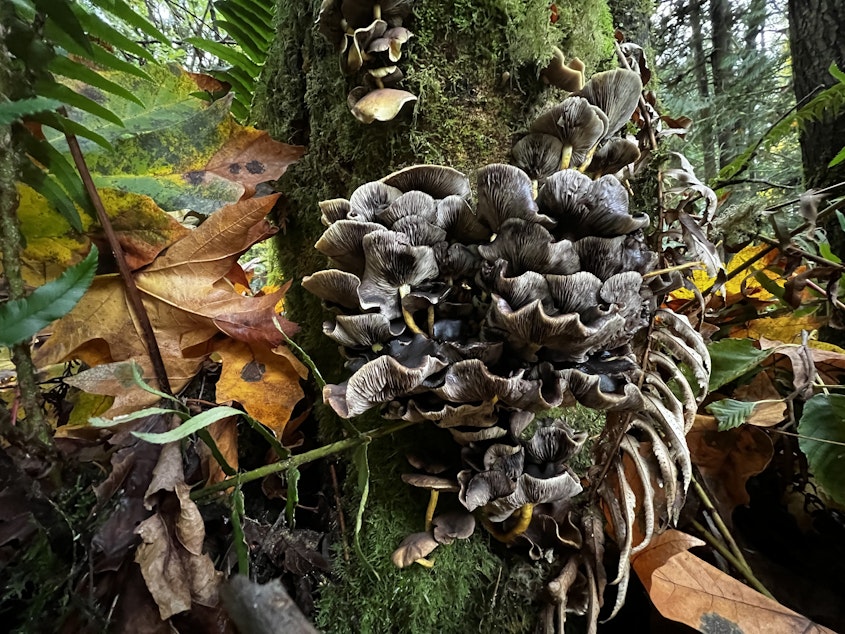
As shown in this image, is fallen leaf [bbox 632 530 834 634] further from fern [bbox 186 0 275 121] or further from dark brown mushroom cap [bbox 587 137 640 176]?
fern [bbox 186 0 275 121]

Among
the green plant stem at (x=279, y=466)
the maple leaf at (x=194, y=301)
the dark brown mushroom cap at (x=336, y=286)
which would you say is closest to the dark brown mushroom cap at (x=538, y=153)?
the dark brown mushroom cap at (x=336, y=286)

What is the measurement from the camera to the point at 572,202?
1.11 meters

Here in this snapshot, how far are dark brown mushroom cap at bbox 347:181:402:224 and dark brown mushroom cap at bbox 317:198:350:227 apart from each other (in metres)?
0.02

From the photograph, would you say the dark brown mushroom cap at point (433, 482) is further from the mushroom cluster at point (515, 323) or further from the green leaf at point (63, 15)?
the green leaf at point (63, 15)

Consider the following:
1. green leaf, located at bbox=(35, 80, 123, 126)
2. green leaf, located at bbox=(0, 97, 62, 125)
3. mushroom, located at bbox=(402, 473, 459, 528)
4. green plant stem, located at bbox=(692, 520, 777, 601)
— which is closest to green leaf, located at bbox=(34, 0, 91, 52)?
green leaf, located at bbox=(35, 80, 123, 126)

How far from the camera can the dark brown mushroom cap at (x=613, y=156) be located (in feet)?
4.15

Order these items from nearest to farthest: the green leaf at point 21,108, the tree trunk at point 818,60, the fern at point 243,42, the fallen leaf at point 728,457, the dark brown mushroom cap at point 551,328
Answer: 1. the green leaf at point 21,108
2. the dark brown mushroom cap at point 551,328
3. the fallen leaf at point 728,457
4. the fern at point 243,42
5. the tree trunk at point 818,60

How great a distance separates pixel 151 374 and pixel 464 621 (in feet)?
3.48

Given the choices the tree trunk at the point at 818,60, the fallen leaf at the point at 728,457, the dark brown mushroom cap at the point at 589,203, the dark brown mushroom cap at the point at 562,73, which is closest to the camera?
the dark brown mushroom cap at the point at 589,203

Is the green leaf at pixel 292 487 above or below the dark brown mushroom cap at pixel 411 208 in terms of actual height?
below

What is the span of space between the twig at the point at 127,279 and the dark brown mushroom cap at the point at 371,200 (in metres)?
0.65

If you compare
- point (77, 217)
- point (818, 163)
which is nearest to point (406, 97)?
point (77, 217)

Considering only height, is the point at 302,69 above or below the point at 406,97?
above

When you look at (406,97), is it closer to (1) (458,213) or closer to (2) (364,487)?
(1) (458,213)
